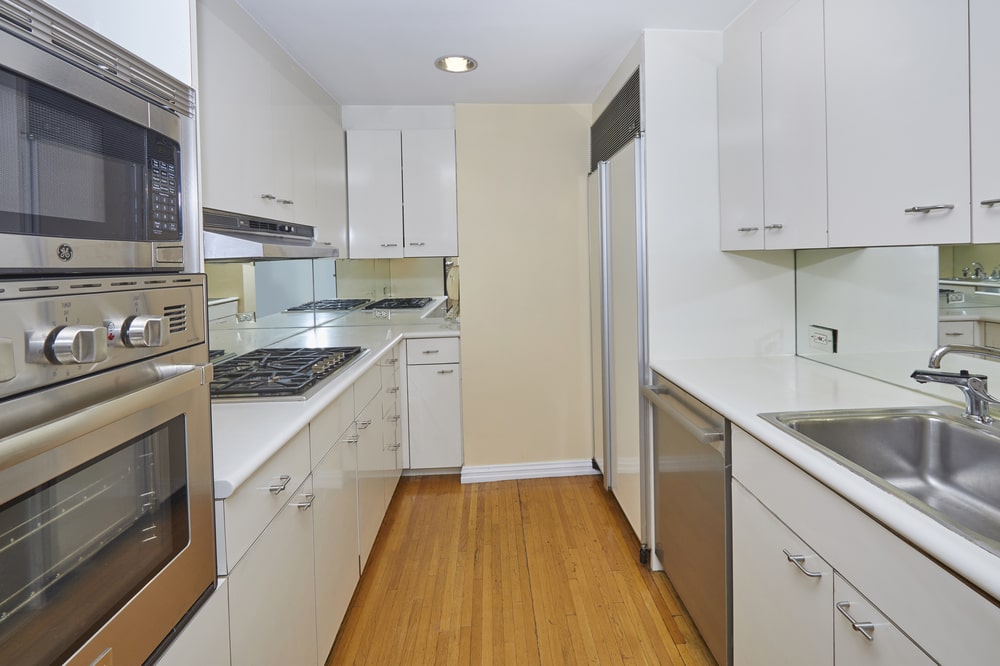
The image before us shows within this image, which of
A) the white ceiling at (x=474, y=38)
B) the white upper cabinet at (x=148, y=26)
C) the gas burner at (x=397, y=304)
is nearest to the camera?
the white upper cabinet at (x=148, y=26)

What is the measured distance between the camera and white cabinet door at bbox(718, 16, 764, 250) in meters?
2.10

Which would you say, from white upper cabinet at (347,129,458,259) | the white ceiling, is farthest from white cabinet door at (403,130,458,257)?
the white ceiling

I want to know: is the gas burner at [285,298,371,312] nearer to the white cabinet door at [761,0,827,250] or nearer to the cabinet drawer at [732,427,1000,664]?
the white cabinet door at [761,0,827,250]

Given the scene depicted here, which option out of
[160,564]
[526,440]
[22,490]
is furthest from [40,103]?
[526,440]

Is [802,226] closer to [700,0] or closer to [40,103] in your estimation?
[700,0]

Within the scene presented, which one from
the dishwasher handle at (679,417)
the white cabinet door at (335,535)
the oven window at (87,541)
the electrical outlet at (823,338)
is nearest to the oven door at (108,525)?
the oven window at (87,541)

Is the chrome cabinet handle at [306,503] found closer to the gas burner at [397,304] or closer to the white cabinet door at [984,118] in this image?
the white cabinet door at [984,118]

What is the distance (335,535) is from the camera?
6.44ft

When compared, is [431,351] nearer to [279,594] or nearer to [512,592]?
[512,592]

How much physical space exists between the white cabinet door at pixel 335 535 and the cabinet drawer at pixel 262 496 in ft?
0.58

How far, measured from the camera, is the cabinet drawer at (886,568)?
32.9 inches

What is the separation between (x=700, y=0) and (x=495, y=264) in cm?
175

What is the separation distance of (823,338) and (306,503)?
195 cm

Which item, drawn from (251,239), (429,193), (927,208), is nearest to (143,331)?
(251,239)
